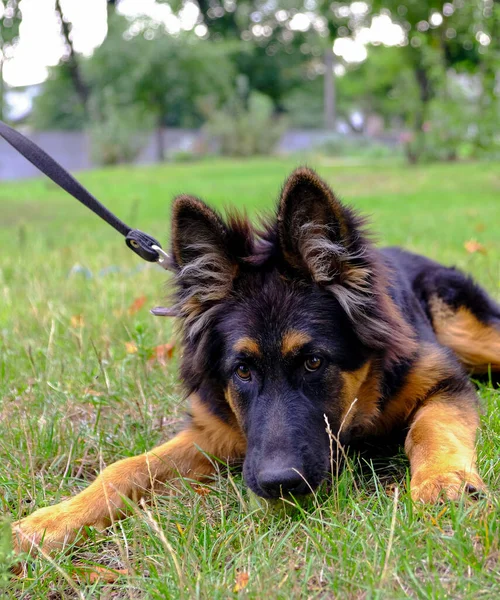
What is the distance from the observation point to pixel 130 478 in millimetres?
3168

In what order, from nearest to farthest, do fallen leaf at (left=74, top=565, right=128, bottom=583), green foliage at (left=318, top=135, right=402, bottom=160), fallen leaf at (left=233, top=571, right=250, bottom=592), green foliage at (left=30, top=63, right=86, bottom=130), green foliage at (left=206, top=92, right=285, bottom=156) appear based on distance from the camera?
fallen leaf at (left=233, top=571, right=250, bottom=592) < fallen leaf at (left=74, top=565, right=128, bottom=583) < green foliage at (left=318, top=135, right=402, bottom=160) < green foliage at (left=206, top=92, right=285, bottom=156) < green foliage at (left=30, top=63, right=86, bottom=130)

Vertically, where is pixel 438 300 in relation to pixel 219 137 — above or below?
below

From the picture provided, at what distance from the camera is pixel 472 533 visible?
7.63ft

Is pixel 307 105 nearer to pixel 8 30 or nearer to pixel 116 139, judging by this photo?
pixel 116 139

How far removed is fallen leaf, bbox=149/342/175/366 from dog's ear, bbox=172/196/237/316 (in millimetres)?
1366

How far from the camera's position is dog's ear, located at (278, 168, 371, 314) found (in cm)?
300

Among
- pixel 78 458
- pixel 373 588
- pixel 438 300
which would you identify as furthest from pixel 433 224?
pixel 373 588

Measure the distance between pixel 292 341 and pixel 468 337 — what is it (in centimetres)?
194

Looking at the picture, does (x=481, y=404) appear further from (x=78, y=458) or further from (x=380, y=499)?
(x=78, y=458)

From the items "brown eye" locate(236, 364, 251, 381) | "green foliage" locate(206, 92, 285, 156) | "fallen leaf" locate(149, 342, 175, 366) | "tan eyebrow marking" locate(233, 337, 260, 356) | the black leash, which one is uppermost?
"green foliage" locate(206, 92, 285, 156)

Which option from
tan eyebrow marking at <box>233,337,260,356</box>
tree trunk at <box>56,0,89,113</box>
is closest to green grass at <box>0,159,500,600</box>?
tan eyebrow marking at <box>233,337,260,356</box>

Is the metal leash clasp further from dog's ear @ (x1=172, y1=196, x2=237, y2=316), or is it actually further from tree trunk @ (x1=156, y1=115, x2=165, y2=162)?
tree trunk @ (x1=156, y1=115, x2=165, y2=162)

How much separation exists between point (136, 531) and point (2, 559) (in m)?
0.69

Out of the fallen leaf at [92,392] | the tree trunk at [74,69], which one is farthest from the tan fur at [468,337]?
the tree trunk at [74,69]
